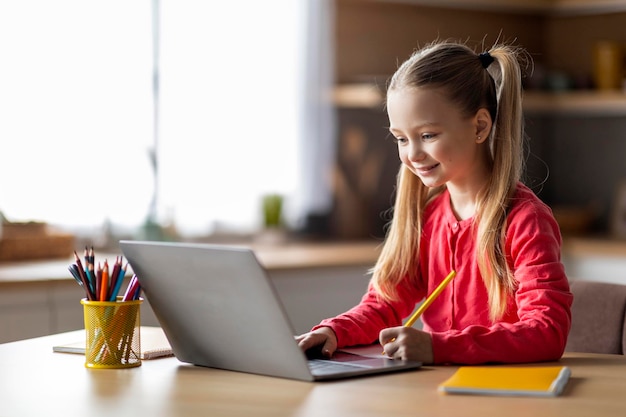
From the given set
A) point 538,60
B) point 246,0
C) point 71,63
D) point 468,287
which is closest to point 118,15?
point 71,63

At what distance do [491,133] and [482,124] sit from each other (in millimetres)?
40

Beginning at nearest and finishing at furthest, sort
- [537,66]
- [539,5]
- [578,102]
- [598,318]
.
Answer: [598,318], [578,102], [539,5], [537,66]

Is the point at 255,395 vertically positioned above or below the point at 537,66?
below

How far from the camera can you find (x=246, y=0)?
392 cm

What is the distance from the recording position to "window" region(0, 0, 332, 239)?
11.6ft

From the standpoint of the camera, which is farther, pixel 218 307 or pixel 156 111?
pixel 156 111

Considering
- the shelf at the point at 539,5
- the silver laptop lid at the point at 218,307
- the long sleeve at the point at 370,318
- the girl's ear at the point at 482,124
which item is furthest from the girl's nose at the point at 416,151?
the shelf at the point at 539,5

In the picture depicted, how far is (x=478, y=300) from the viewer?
1.75 metres

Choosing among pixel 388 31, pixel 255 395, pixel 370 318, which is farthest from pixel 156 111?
pixel 255 395

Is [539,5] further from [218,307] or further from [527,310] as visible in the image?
[218,307]

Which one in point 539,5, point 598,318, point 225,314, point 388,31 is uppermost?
point 539,5

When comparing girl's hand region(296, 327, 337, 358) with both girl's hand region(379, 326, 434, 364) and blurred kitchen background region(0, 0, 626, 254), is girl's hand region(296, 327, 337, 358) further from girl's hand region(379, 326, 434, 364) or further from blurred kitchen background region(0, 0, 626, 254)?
blurred kitchen background region(0, 0, 626, 254)

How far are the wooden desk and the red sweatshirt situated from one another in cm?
6

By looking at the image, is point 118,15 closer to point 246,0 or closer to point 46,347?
point 246,0
